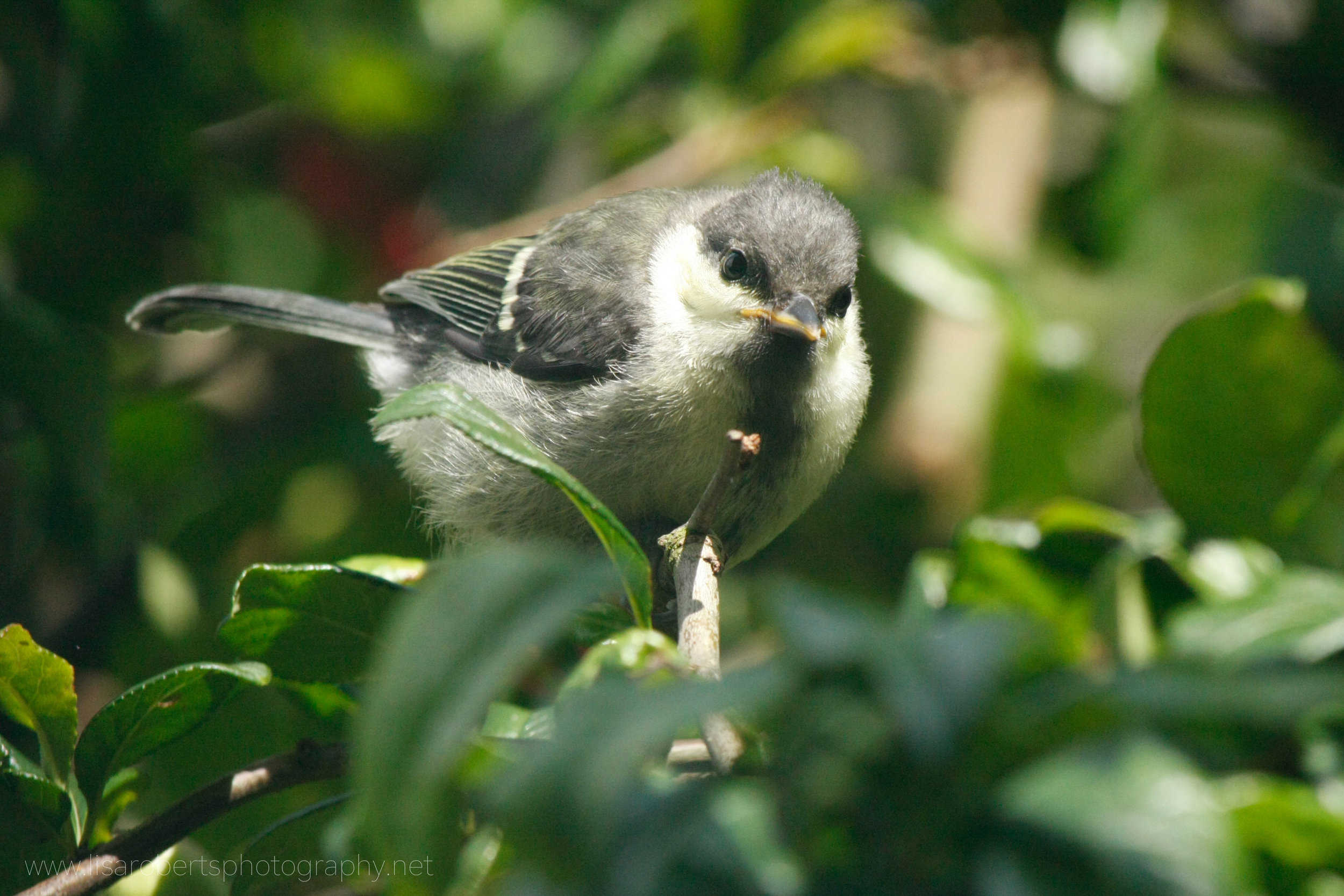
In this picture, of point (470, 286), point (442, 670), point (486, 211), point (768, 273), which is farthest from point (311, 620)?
point (486, 211)

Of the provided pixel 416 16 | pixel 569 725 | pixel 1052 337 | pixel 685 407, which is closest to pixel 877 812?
pixel 569 725

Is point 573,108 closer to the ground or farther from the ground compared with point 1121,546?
farther from the ground

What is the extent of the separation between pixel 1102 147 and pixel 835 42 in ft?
2.50

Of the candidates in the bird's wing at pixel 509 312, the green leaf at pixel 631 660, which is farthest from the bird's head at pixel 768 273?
the green leaf at pixel 631 660

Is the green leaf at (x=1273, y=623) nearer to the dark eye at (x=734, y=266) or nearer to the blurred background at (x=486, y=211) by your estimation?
the dark eye at (x=734, y=266)

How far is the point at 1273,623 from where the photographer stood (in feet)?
4.07

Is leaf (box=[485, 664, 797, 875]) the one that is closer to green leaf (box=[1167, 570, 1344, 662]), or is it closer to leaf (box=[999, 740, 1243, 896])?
leaf (box=[999, 740, 1243, 896])

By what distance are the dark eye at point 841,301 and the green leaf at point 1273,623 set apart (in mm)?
925

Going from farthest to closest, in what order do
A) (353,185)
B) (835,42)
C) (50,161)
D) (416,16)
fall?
1. (416,16)
2. (353,185)
3. (835,42)
4. (50,161)

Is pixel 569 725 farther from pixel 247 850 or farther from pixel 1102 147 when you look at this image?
pixel 1102 147

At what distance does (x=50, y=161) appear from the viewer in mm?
2611

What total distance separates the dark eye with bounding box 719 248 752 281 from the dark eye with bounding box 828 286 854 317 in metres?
0.17

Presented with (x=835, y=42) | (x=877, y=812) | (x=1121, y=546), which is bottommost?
(x=1121, y=546)

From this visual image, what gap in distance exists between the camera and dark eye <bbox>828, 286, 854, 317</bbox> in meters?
2.05
